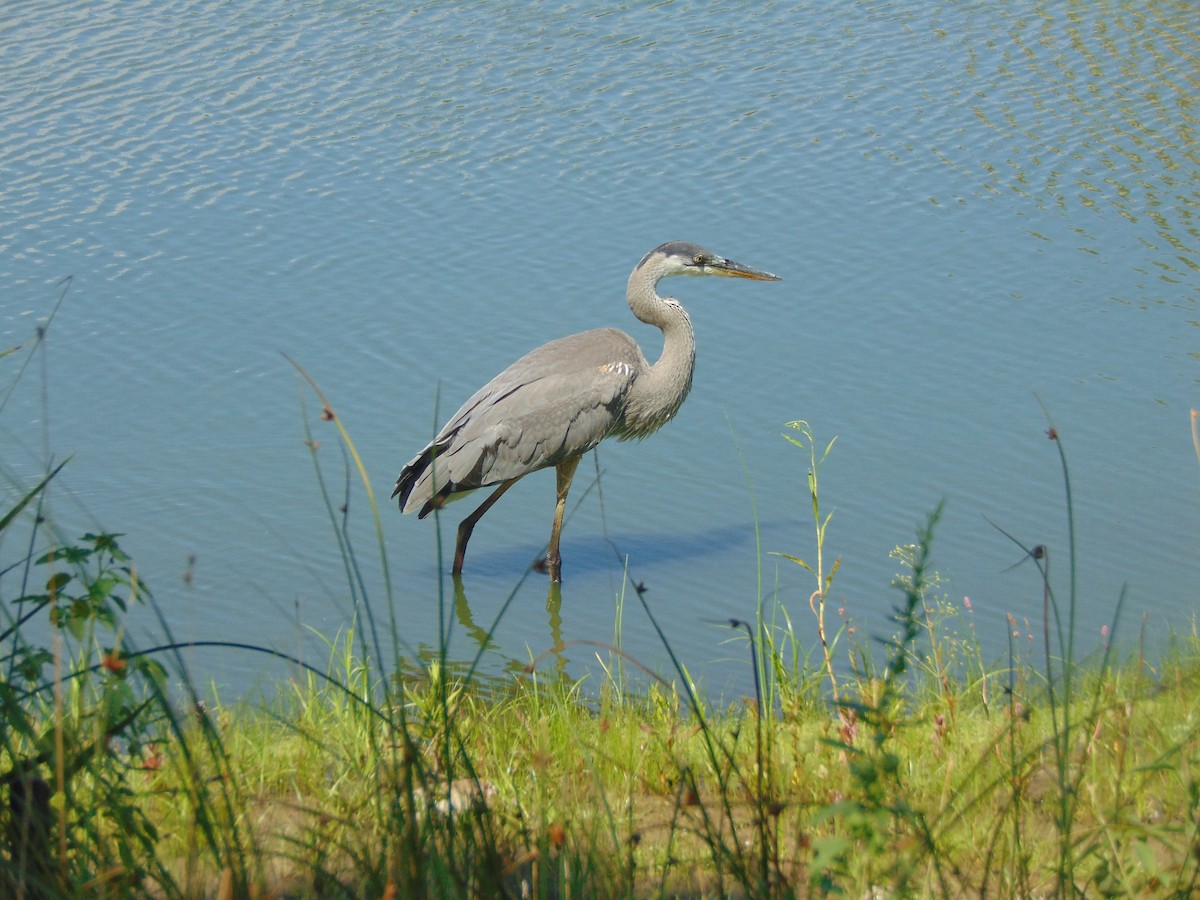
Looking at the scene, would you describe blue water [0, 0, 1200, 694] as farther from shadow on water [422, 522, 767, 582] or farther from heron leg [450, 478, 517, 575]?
heron leg [450, 478, 517, 575]

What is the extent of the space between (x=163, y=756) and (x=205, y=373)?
16.9 feet

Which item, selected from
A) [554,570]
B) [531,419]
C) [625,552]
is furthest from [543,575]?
[531,419]

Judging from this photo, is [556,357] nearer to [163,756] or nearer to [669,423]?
[669,423]

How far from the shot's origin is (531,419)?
24.3 ft

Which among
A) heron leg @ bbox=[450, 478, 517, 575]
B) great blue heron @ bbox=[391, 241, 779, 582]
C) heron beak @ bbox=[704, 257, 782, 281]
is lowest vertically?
heron leg @ bbox=[450, 478, 517, 575]

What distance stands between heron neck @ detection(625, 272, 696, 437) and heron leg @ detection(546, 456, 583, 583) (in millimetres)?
412

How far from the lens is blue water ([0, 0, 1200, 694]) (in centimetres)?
721

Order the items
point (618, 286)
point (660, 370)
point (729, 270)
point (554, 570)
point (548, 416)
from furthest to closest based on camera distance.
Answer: point (618, 286) < point (729, 270) < point (660, 370) < point (548, 416) < point (554, 570)

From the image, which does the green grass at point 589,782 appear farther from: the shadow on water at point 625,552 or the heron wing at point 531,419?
the heron wing at point 531,419

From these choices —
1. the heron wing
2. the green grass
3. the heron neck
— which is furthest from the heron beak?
the green grass

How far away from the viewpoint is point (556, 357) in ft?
24.8

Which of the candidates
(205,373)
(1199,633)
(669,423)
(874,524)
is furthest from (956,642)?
(205,373)

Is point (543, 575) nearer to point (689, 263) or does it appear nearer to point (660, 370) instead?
point (660, 370)

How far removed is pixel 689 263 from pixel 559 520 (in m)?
1.57
